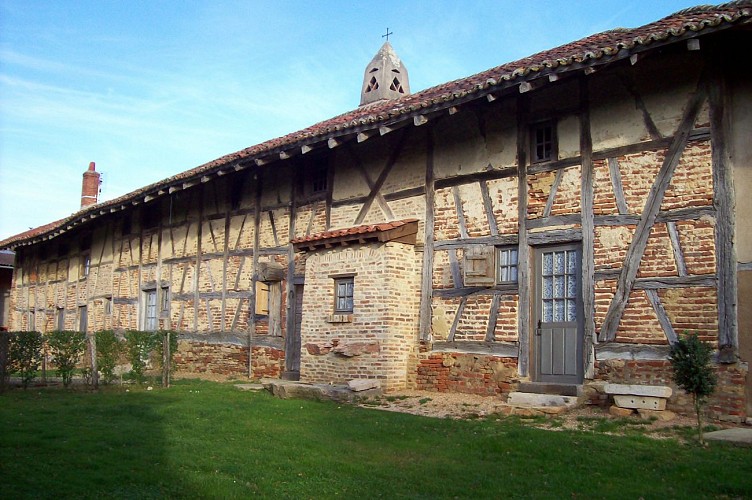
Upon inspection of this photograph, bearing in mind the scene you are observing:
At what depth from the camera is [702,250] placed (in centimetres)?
855

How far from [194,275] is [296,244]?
5122mm

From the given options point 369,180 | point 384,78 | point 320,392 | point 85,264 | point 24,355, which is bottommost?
point 320,392

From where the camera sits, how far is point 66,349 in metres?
11.4

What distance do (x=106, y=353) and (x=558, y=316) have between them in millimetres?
7253

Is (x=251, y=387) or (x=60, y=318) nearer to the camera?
(x=251, y=387)

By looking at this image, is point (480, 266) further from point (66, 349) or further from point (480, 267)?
point (66, 349)

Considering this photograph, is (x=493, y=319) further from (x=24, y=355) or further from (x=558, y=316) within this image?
(x=24, y=355)

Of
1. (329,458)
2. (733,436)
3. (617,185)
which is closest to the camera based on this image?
(329,458)

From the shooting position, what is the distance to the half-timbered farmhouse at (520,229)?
28.0 feet

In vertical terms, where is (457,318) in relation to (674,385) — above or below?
above

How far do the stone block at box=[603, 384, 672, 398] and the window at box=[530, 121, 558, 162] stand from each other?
3.50 metres

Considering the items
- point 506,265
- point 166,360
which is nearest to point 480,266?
point 506,265

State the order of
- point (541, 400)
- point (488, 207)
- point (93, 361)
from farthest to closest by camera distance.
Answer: point (93, 361), point (488, 207), point (541, 400)

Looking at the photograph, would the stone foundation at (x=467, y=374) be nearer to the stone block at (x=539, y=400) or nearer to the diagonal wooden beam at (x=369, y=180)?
the stone block at (x=539, y=400)
